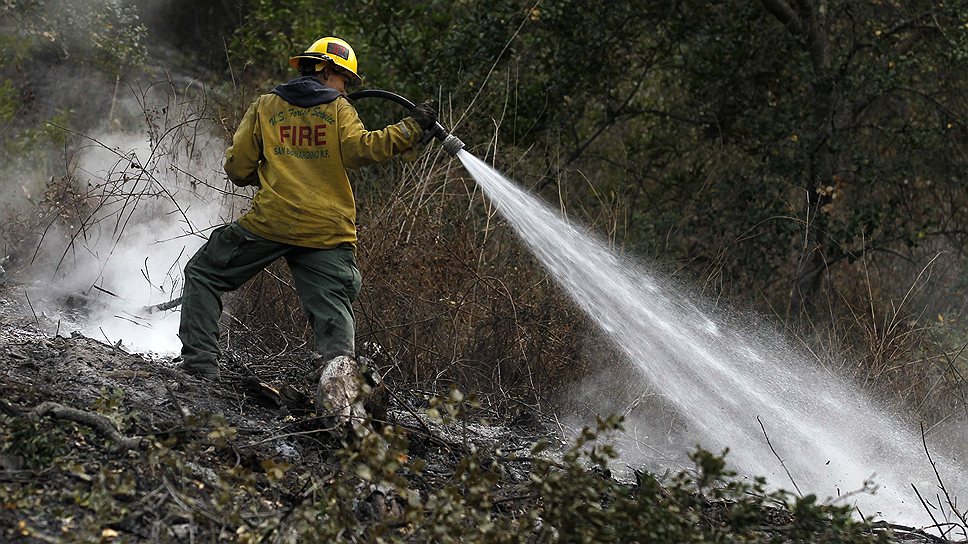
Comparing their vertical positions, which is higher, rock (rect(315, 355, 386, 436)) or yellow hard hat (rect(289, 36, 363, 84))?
Answer: yellow hard hat (rect(289, 36, 363, 84))

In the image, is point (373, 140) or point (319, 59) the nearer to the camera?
point (373, 140)

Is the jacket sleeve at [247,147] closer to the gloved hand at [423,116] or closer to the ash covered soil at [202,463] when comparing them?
the gloved hand at [423,116]

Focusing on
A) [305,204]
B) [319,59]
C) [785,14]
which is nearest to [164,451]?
[305,204]

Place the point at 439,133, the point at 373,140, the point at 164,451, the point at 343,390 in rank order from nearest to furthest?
the point at 164,451, the point at 343,390, the point at 373,140, the point at 439,133

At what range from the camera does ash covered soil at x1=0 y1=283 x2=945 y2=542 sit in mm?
3596

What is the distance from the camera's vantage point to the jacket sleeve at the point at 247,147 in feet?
17.4

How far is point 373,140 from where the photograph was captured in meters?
5.03

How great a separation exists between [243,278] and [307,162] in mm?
615

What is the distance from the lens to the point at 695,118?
11484 mm

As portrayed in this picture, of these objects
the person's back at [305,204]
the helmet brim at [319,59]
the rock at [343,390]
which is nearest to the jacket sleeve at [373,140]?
the person's back at [305,204]

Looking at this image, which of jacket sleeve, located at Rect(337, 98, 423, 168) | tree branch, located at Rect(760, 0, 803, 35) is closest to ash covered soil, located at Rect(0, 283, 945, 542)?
jacket sleeve, located at Rect(337, 98, 423, 168)

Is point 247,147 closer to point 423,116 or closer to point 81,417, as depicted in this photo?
point 423,116

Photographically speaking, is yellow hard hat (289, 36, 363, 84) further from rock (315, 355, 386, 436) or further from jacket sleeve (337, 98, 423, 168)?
rock (315, 355, 386, 436)

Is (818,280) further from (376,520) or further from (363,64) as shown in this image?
(376,520)
